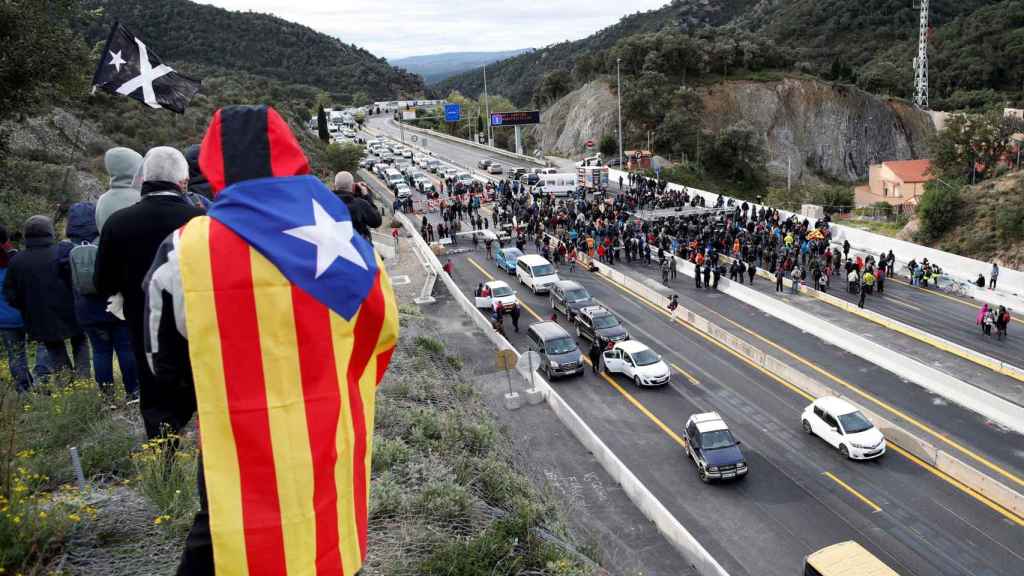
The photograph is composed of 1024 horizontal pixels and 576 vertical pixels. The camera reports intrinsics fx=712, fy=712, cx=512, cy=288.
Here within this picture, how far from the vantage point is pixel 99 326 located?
282 inches

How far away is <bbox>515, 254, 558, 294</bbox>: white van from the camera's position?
104 ft

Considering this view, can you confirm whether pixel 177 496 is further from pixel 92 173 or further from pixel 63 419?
pixel 92 173

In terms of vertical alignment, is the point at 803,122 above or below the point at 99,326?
above

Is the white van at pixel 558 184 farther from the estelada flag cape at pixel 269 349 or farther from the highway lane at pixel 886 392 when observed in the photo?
the estelada flag cape at pixel 269 349

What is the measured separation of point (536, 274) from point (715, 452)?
656 inches

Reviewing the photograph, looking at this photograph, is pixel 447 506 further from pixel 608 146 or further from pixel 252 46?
pixel 252 46

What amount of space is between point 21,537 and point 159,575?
0.90 m

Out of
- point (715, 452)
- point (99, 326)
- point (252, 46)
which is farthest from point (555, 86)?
point (99, 326)

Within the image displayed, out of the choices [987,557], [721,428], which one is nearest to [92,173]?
[721,428]

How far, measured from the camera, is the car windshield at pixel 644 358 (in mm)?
21984

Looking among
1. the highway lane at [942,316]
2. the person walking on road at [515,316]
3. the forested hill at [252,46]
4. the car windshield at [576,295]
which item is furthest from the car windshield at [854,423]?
the forested hill at [252,46]

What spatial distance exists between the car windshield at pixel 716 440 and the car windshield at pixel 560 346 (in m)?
6.96

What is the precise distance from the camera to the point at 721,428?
1702 cm

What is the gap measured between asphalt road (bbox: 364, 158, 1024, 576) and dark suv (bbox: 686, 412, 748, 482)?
330 millimetres
